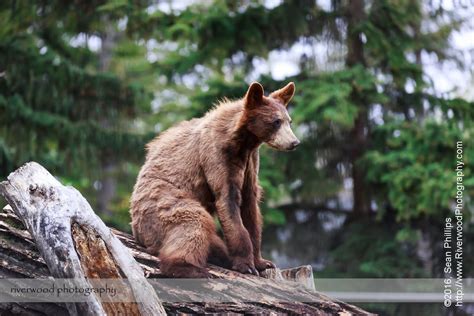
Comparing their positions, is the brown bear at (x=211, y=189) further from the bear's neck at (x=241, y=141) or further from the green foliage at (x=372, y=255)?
the green foliage at (x=372, y=255)

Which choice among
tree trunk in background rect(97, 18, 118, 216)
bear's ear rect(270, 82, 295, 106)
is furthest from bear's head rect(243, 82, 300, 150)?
tree trunk in background rect(97, 18, 118, 216)

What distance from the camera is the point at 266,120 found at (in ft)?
17.4

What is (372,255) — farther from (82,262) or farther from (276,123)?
(82,262)

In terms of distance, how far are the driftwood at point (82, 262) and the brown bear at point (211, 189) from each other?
161 millimetres

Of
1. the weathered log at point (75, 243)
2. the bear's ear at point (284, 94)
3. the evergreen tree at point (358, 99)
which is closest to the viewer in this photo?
the weathered log at point (75, 243)

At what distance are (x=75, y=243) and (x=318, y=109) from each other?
6456 mm

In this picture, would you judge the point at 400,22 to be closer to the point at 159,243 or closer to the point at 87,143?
the point at 87,143

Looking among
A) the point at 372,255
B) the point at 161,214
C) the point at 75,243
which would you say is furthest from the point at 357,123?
the point at 75,243

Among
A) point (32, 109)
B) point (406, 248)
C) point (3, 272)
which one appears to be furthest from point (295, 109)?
point (3, 272)

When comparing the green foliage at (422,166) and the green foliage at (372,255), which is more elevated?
the green foliage at (422,166)

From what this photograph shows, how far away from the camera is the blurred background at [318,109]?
1015cm

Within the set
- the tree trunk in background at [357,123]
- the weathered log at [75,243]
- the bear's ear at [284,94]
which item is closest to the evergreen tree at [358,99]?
the tree trunk in background at [357,123]

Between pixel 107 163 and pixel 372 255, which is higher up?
pixel 107 163

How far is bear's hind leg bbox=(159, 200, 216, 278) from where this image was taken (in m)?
4.83
